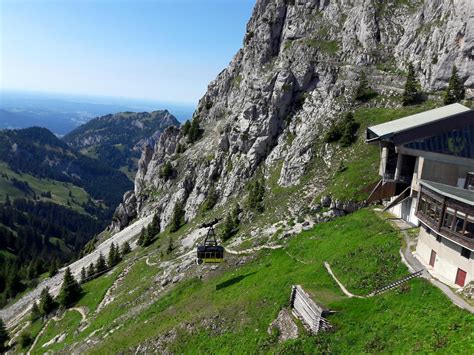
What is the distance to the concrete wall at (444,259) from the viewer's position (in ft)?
95.9

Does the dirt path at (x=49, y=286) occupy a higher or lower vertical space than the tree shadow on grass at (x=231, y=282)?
lower

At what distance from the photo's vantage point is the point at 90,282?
87000 mm

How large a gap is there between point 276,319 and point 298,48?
261ft

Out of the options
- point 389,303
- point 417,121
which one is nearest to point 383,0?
point 417,121

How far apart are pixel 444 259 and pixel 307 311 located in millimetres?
13056

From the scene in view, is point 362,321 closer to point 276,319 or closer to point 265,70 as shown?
point 276,319

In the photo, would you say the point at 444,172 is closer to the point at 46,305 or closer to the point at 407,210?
the point at 407,210

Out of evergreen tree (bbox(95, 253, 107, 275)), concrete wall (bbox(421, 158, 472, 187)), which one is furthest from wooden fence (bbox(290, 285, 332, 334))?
evergreen tree (bbox(95, 253, 107, 275))

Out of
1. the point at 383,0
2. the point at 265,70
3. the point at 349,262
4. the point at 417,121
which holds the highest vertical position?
the point at 383,0

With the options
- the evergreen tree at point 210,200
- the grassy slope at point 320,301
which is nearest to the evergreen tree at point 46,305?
the grassy slope at point 320,301

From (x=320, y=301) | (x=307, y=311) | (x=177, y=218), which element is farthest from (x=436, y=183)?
(x=177, y=218)

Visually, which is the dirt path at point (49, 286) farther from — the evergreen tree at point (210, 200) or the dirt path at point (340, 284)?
the dirt path at point (340, 284)

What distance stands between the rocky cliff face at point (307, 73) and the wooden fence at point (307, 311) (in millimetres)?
37833

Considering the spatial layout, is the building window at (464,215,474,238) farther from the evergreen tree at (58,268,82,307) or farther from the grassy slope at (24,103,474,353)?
the evergreen tree at (58,268,82,307)
